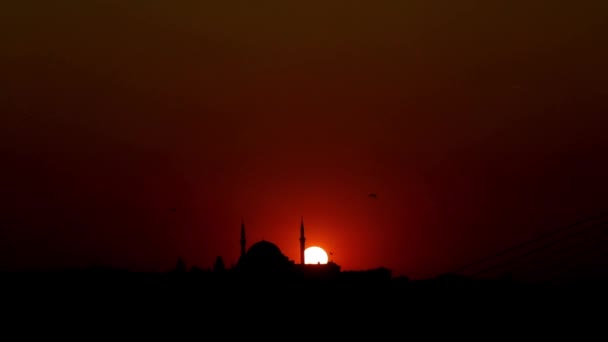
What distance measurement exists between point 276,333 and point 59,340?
25.2 feet

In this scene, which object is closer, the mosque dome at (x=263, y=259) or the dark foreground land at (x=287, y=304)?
the dark foreground land at (x=287, y=304)

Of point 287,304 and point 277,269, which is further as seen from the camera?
point 277,269

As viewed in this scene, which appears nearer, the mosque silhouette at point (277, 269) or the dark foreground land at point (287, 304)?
the dark foreground land at point (287, 304)

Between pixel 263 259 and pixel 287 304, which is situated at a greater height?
pixel 263 259

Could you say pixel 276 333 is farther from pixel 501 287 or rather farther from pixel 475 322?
pixel 501 287

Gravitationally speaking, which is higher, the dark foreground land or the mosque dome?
the mosque dome

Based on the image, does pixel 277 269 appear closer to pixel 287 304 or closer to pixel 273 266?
pixel 273 266

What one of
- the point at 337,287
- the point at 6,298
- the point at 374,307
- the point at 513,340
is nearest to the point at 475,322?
the point at 513,340

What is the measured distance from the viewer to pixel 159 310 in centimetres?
2641

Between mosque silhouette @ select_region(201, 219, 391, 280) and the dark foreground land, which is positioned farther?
mosque silhouette @ select_region(201, 219, 391, 280)

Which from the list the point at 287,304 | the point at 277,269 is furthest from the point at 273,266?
the point at 287,304

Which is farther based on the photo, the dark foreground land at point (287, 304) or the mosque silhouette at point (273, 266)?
the mosque silhouette at point (273, 266)

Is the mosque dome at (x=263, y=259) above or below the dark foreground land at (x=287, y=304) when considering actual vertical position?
above

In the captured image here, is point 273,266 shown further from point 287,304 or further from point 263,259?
point 287,304
